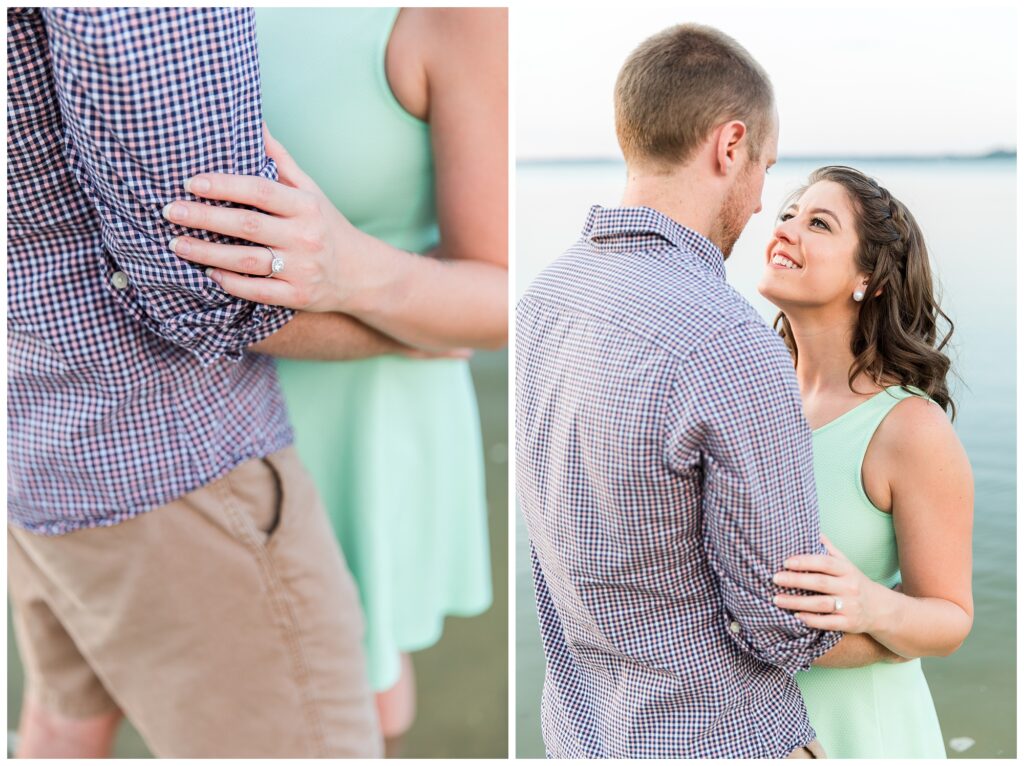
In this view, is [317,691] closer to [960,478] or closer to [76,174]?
[76,174]

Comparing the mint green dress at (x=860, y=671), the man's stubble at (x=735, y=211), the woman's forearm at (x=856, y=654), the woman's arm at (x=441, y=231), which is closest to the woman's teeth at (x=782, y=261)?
the man's stubble at (x=735, y=211)

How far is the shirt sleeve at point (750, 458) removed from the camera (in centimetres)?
110

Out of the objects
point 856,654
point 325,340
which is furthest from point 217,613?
point 856,654

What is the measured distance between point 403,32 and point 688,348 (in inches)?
25.1

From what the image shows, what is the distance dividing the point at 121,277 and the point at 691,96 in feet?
2.52

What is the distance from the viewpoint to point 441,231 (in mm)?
1504

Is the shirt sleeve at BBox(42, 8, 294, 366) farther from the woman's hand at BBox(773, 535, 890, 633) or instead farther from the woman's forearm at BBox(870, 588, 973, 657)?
the woman's forearm at BBox(870, 588, 973, 657)

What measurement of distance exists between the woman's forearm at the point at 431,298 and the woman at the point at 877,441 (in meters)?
0.44

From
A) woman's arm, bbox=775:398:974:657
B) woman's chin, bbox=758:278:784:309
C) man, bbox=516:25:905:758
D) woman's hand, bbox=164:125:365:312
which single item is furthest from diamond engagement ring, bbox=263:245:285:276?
woman's arm, bbox=775:398:974:657

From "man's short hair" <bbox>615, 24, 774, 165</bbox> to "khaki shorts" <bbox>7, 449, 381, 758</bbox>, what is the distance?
27.7 inches

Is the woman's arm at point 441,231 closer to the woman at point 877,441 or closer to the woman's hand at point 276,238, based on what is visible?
the woman's hand at point 276,238

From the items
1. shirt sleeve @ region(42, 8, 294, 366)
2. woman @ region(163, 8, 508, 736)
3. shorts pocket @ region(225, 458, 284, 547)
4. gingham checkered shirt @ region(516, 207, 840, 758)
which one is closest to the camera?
shirt sleeve @ region(42, 8, 294, 366)

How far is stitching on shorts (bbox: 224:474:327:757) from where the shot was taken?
1.32 metres

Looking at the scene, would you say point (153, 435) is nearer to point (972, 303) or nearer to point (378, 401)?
point (378, 401)
